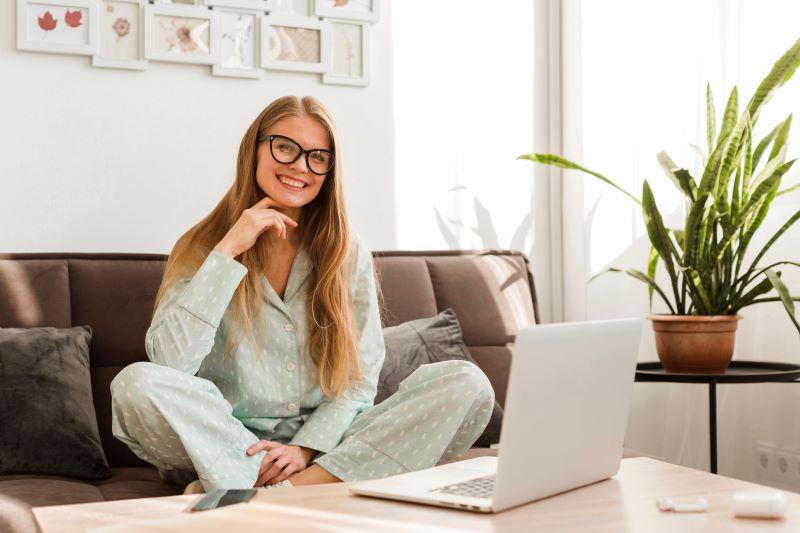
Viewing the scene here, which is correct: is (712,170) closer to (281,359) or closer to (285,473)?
(281,359)

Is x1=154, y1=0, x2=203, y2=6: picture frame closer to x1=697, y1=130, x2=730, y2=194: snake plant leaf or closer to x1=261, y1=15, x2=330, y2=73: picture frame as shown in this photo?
x1=261, y1=15, x2=330, y2=73: picture frame

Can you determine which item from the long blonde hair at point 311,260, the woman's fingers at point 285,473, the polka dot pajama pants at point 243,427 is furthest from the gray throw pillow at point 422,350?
the woman's fingers at point 285,473

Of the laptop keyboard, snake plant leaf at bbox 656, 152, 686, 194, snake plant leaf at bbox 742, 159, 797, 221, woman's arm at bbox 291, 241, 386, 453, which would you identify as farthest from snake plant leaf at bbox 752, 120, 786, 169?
the laptop keyboard

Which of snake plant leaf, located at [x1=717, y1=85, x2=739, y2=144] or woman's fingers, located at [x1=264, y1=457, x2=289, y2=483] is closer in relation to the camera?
woman's fingers, located at [x1=264, y1=457, x2=289, y2=483]

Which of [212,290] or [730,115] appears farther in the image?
[730,115]

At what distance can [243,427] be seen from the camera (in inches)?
77.7

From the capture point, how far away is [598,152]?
10.8ft

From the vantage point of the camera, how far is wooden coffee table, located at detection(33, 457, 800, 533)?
1.10m

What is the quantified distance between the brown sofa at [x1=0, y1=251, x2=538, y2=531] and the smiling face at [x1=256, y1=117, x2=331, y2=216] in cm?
51

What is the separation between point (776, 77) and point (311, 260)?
1284 mm

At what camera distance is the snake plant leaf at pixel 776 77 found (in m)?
2.45

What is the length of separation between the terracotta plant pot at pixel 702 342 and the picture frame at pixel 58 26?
181cm

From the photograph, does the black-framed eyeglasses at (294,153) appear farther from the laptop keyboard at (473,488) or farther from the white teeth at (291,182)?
the laptop keyboard at (473,488)

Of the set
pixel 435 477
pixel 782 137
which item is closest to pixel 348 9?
pixel 782 137
